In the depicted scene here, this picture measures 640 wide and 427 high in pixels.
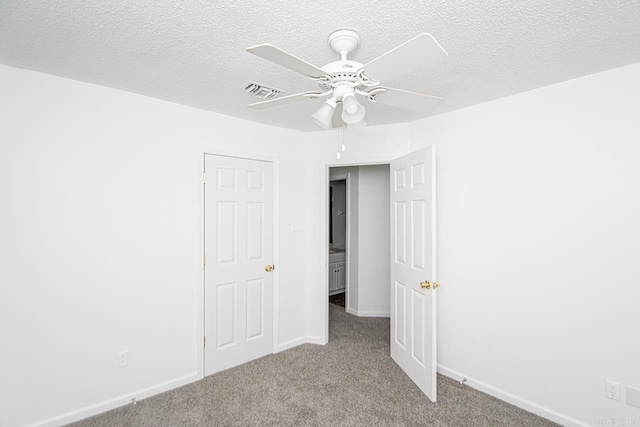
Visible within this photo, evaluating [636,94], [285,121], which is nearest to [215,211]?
[285,121]

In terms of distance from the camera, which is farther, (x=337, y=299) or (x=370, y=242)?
(x=337, y=299)

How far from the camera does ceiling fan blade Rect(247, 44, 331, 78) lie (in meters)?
1.09

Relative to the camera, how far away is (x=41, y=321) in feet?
6.72

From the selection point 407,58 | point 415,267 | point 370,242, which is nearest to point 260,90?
point 407,58

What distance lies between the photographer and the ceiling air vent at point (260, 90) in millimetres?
2182

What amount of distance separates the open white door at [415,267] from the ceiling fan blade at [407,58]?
126 cm

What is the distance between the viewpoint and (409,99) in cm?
157

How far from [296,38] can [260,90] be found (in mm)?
758

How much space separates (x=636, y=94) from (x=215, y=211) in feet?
10.2

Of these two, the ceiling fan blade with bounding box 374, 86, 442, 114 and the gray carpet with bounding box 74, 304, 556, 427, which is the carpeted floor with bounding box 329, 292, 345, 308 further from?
the ceiling fan blade with bounding box 374, 86, 442, 114

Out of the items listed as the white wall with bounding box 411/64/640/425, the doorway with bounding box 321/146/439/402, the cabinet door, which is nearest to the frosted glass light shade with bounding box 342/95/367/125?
the doorway with bounding box 321/146/439/402

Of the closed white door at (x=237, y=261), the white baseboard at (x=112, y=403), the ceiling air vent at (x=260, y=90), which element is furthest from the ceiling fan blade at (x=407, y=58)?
the white baseboard at (x=112, y=403)

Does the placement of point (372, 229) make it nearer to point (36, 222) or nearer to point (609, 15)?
point (609, 15)

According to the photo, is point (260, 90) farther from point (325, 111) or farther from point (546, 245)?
point (546, 245)
